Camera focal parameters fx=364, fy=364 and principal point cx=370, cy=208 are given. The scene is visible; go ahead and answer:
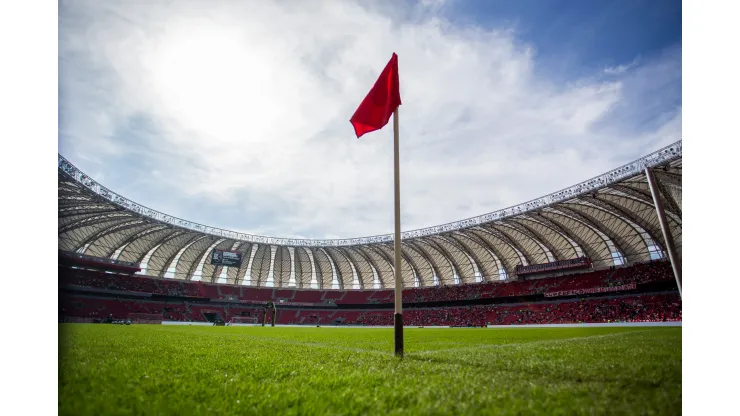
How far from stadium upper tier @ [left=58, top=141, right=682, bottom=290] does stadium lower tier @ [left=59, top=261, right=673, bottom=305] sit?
152 cm

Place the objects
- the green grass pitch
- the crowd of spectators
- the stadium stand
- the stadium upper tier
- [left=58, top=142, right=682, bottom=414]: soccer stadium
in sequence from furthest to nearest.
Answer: the stadium stand → the crowd of spectators → the stadium upper tier → [left=58, top=142, right=682, bottom=414]: soccer stadium → the green grass pitch

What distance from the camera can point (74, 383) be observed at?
3.85 meters

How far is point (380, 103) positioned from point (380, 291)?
231ft

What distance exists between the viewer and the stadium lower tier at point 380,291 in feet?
152

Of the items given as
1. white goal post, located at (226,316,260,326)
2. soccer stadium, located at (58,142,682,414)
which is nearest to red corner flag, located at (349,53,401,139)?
soccer stadium, located at (58,142,682,414)

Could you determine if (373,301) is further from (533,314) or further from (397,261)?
(397,261)

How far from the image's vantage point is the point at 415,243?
60.3m

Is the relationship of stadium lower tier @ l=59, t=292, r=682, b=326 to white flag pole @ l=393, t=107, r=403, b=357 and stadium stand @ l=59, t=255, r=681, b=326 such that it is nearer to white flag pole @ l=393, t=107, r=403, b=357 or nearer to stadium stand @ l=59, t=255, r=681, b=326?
stadium stand @ l=59, t=255, r=681, b=326

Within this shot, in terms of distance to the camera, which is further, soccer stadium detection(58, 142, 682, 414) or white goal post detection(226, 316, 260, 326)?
white goal post detection(226, 316, 260, 326)

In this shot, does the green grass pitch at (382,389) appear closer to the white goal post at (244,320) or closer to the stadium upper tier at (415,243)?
the stadium upper tier at (415,243)

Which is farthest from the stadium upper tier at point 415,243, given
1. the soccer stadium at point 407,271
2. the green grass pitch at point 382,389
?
the green grass pitch at point 382,389

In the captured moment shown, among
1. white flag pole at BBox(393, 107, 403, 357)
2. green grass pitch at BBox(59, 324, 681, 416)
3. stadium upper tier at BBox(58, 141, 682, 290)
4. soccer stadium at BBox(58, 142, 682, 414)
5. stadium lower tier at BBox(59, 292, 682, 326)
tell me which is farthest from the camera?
stadium lower tier at BBox(59, 292, 682, 326)

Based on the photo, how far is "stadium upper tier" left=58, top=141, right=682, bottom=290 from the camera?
38.5m
